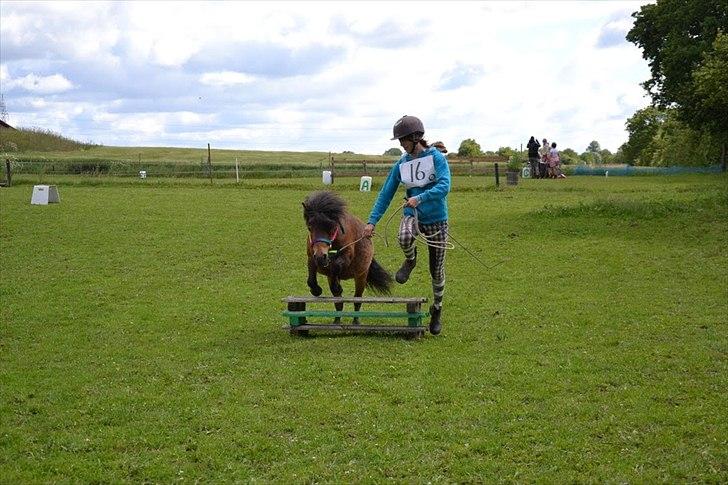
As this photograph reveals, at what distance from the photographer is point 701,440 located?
19.6 feet

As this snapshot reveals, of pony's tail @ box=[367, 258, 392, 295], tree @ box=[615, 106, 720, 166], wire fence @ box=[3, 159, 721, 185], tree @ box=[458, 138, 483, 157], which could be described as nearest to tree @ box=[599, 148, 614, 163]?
tree @ box=[615, 106, 720, 166]

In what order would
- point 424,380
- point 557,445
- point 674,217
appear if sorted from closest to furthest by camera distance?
point 557,445 < point 424,380 < point 674,217

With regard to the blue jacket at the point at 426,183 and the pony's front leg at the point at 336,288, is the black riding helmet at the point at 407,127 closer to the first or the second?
the blue jacket at the point at 426,183

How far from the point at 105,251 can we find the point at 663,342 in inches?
516

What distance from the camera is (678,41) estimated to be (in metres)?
37.6

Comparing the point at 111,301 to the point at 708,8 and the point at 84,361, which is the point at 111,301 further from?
the point at 708,8

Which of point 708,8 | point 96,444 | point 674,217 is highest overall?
point 708,8

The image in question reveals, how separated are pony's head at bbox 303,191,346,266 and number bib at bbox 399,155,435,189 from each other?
0.84 m

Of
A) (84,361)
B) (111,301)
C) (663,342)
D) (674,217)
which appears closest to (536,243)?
(674,217)

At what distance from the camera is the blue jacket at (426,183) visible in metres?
8.41

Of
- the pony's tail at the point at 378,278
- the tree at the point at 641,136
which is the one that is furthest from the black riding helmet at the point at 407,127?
the tree at the point at 641,136

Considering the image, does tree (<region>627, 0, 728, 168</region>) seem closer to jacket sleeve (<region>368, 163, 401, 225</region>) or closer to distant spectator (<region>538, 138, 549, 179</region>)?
distant spectator (<region>538, 138, 549, 179</region>)

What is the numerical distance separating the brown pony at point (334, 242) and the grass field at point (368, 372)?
88 centimetres

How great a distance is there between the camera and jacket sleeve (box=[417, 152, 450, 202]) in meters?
8.34
